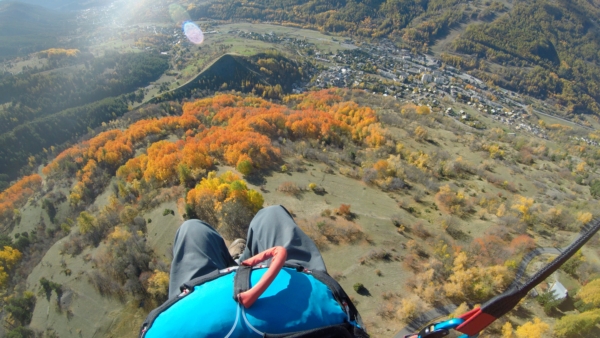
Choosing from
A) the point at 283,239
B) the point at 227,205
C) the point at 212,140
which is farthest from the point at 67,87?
the point at 283,239

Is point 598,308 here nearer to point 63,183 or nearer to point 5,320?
point 5,320

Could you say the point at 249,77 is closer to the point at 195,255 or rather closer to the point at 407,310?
the point at 407,310

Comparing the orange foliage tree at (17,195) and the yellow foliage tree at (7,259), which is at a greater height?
the yellow foliage tree at (7,259)

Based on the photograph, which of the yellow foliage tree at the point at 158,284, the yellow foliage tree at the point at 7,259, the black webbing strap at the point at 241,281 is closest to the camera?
the black webbing strap at the point at 241,281

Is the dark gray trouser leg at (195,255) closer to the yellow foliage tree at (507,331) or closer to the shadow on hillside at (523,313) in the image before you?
the yellow foliage tree at (507,331)

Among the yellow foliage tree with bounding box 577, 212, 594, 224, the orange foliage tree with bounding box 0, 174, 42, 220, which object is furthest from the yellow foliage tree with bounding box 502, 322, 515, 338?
the orange foliage tree with bounding box 0, 174, 42, 220

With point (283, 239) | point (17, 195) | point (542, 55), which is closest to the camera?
point (283, 239)

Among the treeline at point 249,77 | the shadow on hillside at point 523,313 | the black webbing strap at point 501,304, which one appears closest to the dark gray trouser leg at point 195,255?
the black webbing strap at point 501,304
